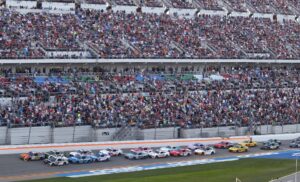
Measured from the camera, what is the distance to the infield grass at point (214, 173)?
42.3 meters

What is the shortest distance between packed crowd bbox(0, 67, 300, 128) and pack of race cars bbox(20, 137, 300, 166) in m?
3.86

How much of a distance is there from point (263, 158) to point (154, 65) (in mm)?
21960

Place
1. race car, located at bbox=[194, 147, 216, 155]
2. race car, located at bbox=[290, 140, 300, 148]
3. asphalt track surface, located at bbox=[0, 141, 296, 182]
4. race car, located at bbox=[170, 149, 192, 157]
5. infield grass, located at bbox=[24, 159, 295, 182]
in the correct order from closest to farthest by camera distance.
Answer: asphalt track surface, located at bbox=[0, 141, 296, 182], infield grass, located at bbox=[24, 159, 295, 182], race car, located at bbox=[170, 149, 192, 157], race car, located at bbox=[194, 147, 216, 155], race car, located at bbox=[290, 140, 300, 148]

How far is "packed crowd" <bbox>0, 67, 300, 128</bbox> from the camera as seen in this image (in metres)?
54.7

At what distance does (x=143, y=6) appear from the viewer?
272 ft

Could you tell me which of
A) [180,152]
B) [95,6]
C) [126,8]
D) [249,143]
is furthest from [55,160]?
[126,8]

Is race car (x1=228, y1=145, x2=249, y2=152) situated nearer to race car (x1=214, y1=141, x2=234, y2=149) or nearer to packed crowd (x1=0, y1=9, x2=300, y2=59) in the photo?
race car (x1=214, y1=141, x2=234, y2=149)

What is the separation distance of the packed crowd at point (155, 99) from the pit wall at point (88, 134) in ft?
2.08

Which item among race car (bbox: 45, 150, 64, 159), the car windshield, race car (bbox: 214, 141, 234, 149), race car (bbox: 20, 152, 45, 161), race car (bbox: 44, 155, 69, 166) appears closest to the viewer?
race car (bbox: 44, 155, 69, 166)

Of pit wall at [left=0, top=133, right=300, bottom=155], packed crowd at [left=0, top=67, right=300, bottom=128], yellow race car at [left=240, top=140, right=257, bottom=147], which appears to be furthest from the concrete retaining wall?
yellow race car at [left=240, top=140, right=257, bottom=147]

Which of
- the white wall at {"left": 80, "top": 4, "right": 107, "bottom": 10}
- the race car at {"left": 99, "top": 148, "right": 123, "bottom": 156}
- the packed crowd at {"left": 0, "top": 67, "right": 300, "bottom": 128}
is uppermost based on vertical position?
the white wall at {"left": 80, "top": 4, "right": 107, "bottom": 10}

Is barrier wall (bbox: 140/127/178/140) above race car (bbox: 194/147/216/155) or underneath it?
above

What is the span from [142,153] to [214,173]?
8.25 metres

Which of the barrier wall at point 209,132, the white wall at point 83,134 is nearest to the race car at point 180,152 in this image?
the barrier wall at point 209,132
